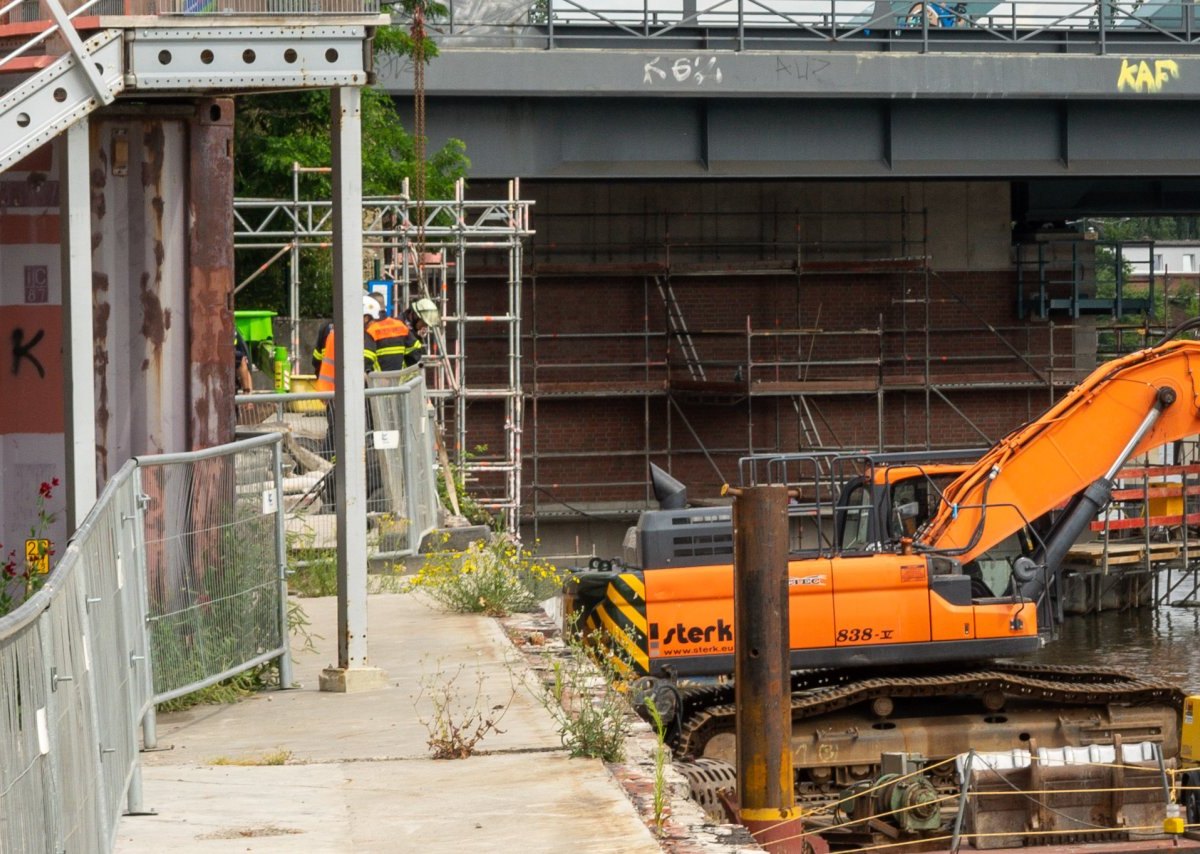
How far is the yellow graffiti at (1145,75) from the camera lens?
83.0 feet

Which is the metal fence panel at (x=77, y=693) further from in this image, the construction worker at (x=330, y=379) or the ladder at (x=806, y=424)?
the ladder at (x=806, y=424)

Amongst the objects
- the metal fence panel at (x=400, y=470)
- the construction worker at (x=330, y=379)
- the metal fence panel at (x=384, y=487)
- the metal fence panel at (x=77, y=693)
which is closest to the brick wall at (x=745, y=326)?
the construction worker at (x=330, y=379)

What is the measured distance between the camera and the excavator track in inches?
547

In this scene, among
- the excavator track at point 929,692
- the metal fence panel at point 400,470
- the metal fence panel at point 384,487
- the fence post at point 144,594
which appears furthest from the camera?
the metal fence panel at point 400,470

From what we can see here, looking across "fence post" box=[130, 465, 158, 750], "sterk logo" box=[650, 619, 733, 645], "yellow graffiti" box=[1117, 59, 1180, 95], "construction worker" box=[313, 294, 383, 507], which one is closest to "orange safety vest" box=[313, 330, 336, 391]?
"construction worker" box=[313, 294, 383, 507]

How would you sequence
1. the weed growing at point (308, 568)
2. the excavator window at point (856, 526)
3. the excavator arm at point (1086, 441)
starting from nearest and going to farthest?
the weed growing at point (308, 568) → the excavator arm at point (1086, 441) → the excavator window at point (856, 526)

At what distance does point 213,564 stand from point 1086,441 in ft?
27.6

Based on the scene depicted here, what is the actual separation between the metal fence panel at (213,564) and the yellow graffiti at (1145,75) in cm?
1839

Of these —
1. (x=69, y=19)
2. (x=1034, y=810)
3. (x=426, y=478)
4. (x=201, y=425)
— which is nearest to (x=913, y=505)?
(x=1034, y=810)

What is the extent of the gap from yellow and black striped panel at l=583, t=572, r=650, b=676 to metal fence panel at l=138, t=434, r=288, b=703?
14.3 ft

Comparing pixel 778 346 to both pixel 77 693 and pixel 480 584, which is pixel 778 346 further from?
pixel 77 693

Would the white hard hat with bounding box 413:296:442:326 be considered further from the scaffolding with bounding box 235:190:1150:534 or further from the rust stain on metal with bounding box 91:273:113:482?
the rust stain on metal with bounding box 91:273:113:482

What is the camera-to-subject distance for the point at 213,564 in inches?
374

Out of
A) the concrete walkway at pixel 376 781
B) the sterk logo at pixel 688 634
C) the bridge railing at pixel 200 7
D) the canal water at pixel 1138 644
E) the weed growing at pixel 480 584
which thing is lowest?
the canal water at pixel 1138 644
